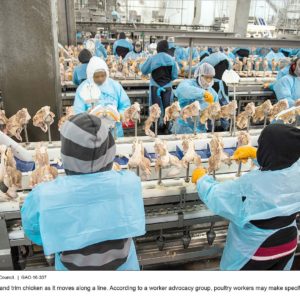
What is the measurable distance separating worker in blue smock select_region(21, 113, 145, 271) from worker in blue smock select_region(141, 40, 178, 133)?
Result: 4.73 metres

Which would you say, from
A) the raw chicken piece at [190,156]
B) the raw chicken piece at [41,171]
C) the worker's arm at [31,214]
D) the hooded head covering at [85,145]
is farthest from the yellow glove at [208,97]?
the worker's arm at [31,214]

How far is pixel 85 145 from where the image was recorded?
4.97 feet

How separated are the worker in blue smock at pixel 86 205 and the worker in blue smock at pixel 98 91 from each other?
6.40 ft

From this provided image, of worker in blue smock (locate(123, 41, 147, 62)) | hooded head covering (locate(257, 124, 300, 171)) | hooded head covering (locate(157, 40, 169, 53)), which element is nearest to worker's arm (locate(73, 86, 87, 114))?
hooded head covering (locate(257, 124, 300, 171))

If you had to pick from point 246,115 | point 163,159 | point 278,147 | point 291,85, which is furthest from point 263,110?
point 291,85

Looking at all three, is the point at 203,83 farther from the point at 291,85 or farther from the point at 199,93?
the point at 291,85

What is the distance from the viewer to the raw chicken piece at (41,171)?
94.1 inches

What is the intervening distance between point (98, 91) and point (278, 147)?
228 cm

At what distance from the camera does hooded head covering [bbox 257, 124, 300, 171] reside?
5.97ft

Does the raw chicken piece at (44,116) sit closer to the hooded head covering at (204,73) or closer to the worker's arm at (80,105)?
the worker's arm at (80,105)
